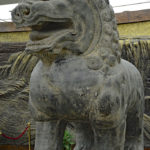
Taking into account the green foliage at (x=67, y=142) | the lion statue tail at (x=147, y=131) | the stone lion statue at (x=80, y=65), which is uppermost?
the stone lion statue at (x=80, y=65)

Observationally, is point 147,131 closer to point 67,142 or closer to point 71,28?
point 67,142

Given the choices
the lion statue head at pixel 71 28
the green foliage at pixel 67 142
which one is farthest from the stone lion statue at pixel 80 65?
the green foliage at pixel 67 142

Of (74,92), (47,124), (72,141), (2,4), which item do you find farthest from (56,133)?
(2,4)

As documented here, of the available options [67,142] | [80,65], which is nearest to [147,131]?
[67,142]

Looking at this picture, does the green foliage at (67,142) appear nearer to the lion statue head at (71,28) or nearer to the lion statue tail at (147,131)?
the lion statue tail at (147,131)

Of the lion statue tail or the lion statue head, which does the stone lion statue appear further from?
the lion statue tail

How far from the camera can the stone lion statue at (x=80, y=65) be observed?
0.92 m

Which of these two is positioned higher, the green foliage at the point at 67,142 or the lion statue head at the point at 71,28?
the lion statue head at the point at 71,28

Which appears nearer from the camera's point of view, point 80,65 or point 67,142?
point 80,65

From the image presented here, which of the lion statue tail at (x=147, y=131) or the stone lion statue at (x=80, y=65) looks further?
the lion statue tail at (x=147, y=131)

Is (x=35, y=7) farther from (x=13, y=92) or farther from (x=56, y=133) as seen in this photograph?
→ (x=13, y=92)

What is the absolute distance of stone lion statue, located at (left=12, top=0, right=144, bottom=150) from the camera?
3.03 feet

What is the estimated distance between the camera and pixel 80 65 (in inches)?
38.4

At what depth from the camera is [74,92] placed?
968 millimetres
